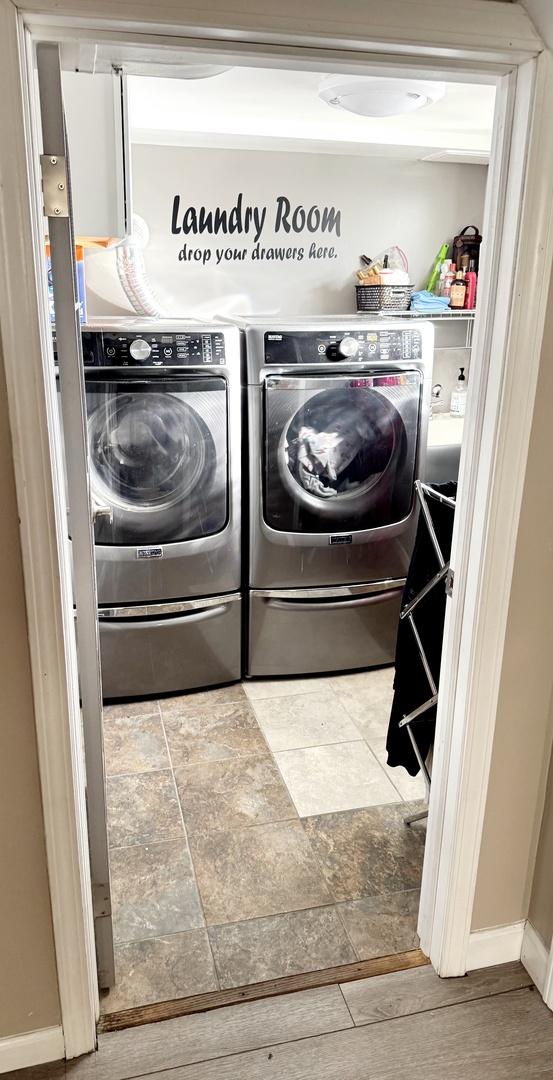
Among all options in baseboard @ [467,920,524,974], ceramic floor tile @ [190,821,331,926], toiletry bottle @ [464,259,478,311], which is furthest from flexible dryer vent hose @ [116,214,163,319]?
baseboard @ [467,920,524,974]

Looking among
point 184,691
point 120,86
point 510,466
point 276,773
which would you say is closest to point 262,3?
point 120,86

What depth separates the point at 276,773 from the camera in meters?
2.75

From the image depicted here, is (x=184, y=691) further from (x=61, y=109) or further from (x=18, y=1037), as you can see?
(x=61, y=109)

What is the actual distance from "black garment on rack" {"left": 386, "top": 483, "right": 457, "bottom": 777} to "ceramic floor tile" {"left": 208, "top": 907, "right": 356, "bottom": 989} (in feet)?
1.62

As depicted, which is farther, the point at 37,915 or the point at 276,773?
the point at 276,773

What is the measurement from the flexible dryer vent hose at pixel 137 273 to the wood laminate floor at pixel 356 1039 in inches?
97.9

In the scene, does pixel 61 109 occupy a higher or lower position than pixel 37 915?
higher

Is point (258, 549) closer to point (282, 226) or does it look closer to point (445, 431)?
point (445, 431)

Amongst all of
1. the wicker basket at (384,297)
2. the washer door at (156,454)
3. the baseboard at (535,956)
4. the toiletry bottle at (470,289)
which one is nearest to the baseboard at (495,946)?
the baseboard at (535,956)

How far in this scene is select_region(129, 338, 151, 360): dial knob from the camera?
2.77 meters

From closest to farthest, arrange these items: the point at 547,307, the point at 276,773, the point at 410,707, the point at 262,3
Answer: the point at 262,3
the point at 547,307
the point at 410,707
the point at 276,773

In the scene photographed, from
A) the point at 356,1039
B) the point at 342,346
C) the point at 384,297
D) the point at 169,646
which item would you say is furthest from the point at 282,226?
the point at 356,1039

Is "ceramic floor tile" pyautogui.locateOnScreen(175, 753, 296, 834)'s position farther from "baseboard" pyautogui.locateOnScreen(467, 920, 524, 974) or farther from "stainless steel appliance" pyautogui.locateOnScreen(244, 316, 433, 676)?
"baseboard" pyautogui.locateOnScreen(467, 920, 524, 974)

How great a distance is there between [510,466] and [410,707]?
3.07ft
